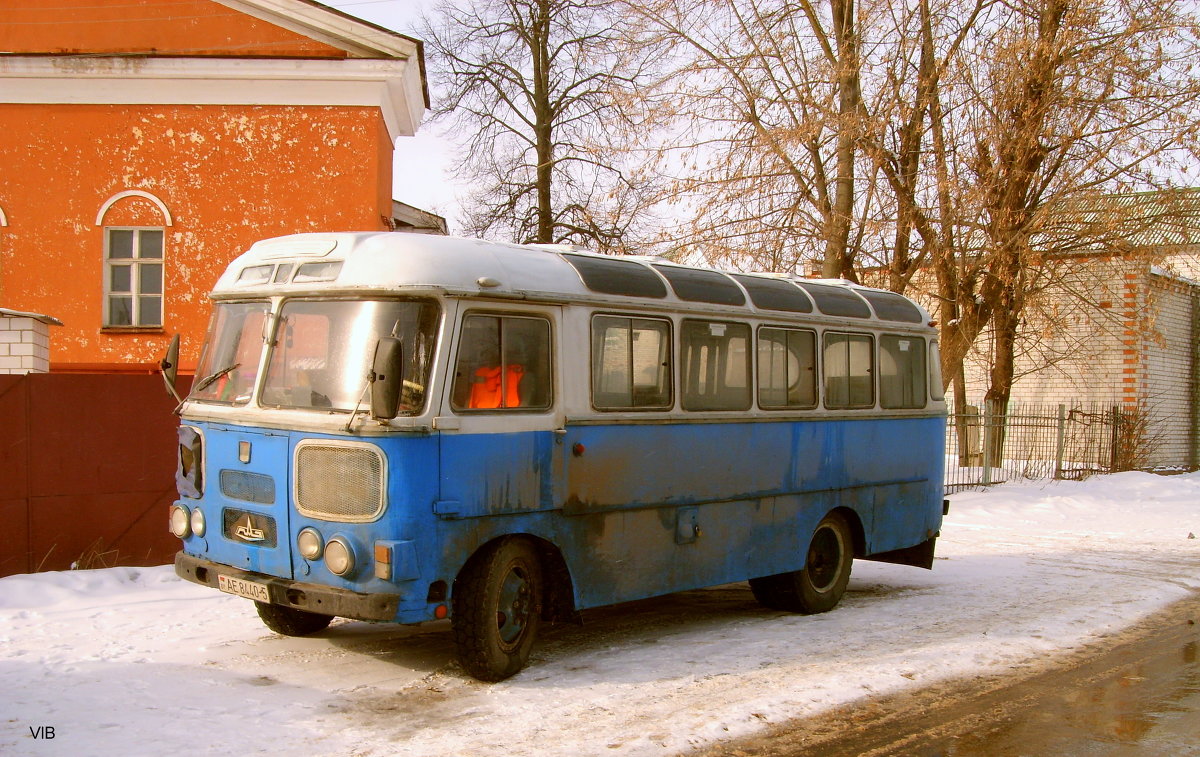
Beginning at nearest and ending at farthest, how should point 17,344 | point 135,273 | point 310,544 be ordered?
1. point 310,544
2. point 17,344
3. point 135,273

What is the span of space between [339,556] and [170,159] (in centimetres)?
1211

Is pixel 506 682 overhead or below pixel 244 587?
below

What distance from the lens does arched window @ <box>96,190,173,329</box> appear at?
663 inches

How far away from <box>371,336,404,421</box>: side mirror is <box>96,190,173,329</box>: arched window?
11820 mm

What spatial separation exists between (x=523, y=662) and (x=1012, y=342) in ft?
64.9

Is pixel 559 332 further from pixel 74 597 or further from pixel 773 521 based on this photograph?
pixel 74 597

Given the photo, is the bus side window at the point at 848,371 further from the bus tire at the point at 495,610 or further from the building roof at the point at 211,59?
the building roof at the point at 211,59

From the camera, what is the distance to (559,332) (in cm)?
746

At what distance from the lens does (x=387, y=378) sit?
244 inches

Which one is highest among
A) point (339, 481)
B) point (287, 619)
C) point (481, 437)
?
point (481, 437)

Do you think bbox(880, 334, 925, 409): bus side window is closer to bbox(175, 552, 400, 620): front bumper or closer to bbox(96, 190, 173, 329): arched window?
bbox(175, 552, 400, 620): front bumper

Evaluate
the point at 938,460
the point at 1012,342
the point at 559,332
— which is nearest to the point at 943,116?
the point at 1012,342

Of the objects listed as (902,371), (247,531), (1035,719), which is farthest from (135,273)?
(1035,719)

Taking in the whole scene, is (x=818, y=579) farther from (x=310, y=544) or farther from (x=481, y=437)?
(x=310, y=544)
